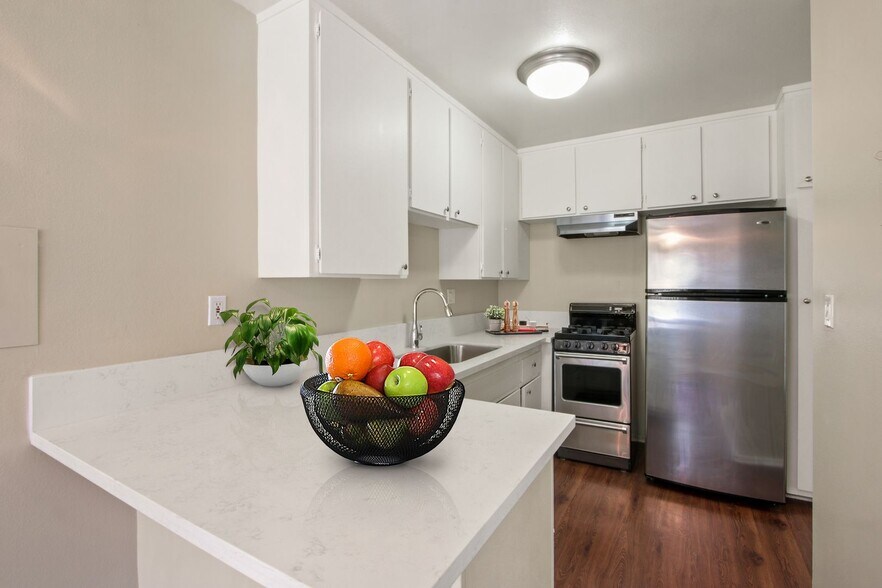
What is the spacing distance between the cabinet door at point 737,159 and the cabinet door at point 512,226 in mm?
1278

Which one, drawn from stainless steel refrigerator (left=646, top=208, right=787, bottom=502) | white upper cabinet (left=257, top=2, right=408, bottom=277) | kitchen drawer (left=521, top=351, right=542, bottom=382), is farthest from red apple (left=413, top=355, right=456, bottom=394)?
stainless steel refrigerator (left=646, top=208, right=787, bottom=502)

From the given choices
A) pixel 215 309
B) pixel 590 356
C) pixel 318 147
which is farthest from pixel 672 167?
pixel 215 309

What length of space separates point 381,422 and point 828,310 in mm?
1432

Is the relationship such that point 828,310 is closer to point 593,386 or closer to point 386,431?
point 386,431

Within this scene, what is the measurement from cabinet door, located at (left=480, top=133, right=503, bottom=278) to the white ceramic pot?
1727 millimetres

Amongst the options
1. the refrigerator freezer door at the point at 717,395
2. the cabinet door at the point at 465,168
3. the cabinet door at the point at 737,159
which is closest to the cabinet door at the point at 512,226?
the cabinet door at the point at 465,168

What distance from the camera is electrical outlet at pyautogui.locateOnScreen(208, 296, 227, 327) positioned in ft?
5.17

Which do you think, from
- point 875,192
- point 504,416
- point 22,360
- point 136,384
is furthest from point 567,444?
point 22,360

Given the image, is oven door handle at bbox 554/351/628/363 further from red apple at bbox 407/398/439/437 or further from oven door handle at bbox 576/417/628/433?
red apple at bbox 407/398/439/437

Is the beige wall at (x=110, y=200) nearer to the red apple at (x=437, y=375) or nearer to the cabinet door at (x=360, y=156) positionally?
the cabinet door at (x=360, y=156)

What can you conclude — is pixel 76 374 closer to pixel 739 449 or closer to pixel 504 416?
pixel 504 416

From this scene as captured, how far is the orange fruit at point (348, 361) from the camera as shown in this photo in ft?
2.69

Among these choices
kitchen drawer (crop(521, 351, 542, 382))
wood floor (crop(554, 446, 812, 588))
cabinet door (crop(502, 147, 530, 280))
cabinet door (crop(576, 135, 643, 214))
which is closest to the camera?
wood floor (crop(554, 446, 812, 588))

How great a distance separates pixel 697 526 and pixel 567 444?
37.4 inches
